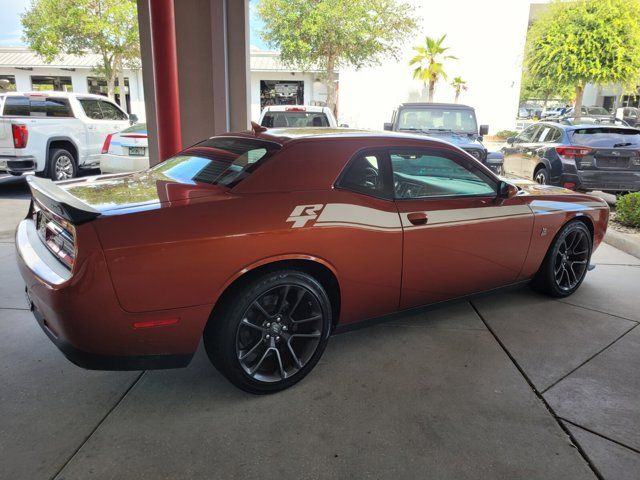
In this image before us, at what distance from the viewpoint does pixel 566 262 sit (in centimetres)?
462

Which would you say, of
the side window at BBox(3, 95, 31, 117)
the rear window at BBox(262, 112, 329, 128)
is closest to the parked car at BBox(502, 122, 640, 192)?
the rear window at BBox(262, 112, 329, 128)

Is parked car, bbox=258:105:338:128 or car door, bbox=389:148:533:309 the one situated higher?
parked car, bbox=258:105:338:128

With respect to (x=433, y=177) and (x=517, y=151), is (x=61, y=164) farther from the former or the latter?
(x=517, y=151)

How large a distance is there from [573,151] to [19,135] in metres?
9.57

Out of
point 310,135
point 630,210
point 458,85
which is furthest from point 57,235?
point 458,85

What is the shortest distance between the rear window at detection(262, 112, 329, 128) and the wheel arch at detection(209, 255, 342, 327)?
5920mm

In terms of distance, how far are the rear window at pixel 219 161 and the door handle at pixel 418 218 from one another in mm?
997

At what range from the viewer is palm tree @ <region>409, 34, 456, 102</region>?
1095 inches

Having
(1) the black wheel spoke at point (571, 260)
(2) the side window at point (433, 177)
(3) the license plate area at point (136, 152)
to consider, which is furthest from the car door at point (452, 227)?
(3) the license plate area at point (136, 152)

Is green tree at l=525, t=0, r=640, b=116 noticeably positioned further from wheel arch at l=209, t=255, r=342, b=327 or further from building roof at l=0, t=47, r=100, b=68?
building roof at l=0, t=47, r=100, b=68

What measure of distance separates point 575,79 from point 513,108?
1059cm

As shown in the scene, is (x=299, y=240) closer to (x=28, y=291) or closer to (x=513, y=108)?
(x=28, y=291)

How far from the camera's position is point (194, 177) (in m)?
3.33

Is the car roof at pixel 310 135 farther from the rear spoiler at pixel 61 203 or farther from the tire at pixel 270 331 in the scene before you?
the rear spoiler at pixel 61 203
